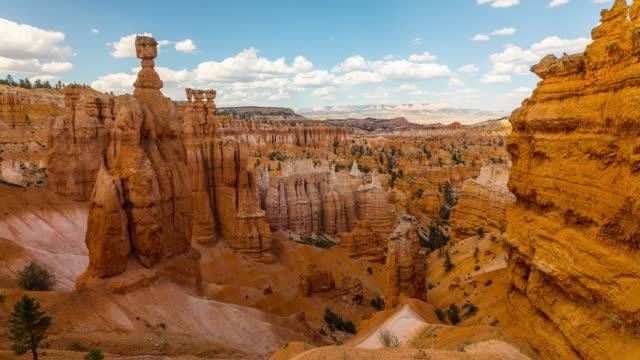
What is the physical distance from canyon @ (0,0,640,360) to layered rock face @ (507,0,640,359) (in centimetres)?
5

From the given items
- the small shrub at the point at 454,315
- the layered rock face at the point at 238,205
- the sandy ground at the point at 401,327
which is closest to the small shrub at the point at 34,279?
the layered rock face at the point at 238,205

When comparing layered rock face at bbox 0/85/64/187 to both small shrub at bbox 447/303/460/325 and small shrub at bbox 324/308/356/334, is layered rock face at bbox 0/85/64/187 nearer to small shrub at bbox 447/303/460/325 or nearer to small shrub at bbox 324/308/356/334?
small shrub at bbox 324/308/356/334

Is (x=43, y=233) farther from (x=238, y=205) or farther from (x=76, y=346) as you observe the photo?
(x=76, y=346)

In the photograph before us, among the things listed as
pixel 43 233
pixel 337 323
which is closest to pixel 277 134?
pixel 43 233

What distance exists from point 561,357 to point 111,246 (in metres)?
15.1

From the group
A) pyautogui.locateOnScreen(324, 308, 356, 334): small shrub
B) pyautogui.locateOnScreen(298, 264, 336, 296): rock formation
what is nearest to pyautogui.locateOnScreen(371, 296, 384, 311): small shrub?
pyautogui.locateOnScreen(298, 264, 336, 296): rock formation

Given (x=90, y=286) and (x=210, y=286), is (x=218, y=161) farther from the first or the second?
(x=90, y=286)

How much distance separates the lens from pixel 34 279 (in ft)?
67.1

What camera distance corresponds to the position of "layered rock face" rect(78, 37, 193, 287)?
16.7m

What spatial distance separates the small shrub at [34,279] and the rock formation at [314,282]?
1334 cm

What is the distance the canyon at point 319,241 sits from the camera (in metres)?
9.26

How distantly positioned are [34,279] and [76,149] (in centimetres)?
1319

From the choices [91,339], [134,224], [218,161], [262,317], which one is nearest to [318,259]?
[218,161]

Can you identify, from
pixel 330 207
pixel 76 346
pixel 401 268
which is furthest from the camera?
pixel 330 207
